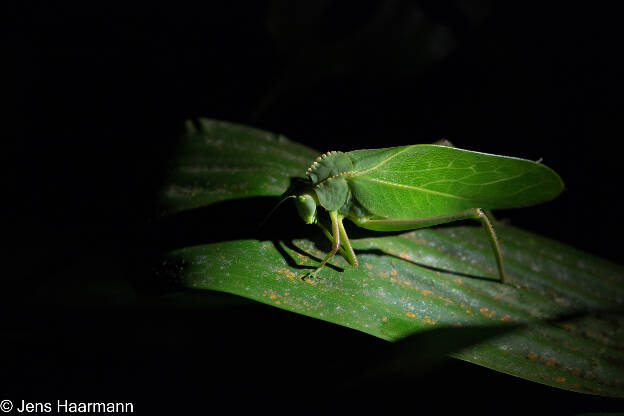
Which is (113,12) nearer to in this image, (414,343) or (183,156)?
(183,156)

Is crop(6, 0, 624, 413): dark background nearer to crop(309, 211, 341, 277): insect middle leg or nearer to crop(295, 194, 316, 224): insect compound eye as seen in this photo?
crop(309, 211, 341, 277): insect middle leg

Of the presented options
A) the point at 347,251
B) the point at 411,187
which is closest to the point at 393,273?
the point at 347,251

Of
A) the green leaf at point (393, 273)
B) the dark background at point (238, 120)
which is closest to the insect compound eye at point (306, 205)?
the green leaf at point (393, 273)

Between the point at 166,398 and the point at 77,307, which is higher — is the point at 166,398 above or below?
below

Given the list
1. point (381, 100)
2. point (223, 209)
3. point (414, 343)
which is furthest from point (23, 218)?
point (381, 100)

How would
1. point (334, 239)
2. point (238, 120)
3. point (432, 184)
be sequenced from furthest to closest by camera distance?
point (238, 120), point (432, 184), point (334, 239)

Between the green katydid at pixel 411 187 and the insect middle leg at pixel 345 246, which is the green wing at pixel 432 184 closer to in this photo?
the green katydid at pixel 411 187

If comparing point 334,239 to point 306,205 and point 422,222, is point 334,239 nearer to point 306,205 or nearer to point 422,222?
point 306,205
